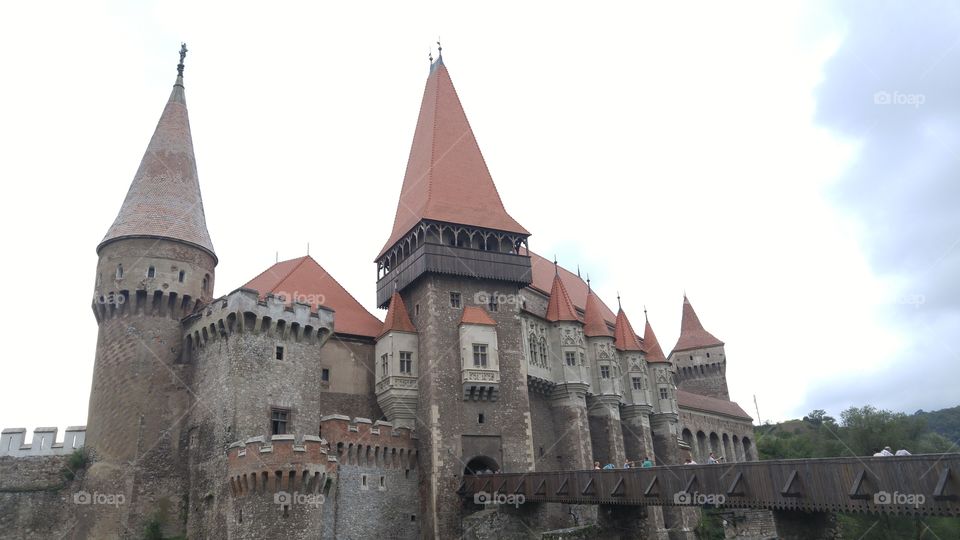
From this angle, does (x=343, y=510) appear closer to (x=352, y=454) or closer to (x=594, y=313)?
(x=352, y=454)

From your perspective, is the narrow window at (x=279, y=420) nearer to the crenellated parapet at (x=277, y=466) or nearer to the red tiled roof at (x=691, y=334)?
the crenellated parapet at (x=277, y=466)

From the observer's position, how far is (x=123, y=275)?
27250 millimetres

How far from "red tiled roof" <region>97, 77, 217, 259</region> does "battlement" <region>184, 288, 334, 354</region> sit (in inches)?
160

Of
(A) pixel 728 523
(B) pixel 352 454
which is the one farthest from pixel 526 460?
(A) pixel 728 523

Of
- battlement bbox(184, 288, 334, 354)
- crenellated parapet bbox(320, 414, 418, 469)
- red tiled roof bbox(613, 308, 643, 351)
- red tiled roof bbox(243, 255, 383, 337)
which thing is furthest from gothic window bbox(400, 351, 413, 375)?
red tiled roof bbox(613, 308, 643, 351)

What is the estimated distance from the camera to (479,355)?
30031mm

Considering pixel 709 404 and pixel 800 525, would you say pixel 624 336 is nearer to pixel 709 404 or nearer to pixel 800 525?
pixel 709 404

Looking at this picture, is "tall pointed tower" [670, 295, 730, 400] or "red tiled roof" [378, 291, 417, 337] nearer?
"red tiled roof" [378, 291, 417, 337]

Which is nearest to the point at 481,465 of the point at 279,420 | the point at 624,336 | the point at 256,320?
the point at 279,420

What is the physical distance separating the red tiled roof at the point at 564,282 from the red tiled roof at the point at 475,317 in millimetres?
7030

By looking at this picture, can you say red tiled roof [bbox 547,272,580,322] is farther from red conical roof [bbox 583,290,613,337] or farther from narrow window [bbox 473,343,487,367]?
narrow window [bbox 473,343,487,367]

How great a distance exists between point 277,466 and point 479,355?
36.0 ft

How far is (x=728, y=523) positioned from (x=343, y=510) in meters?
18.3

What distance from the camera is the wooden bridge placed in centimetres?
1320
